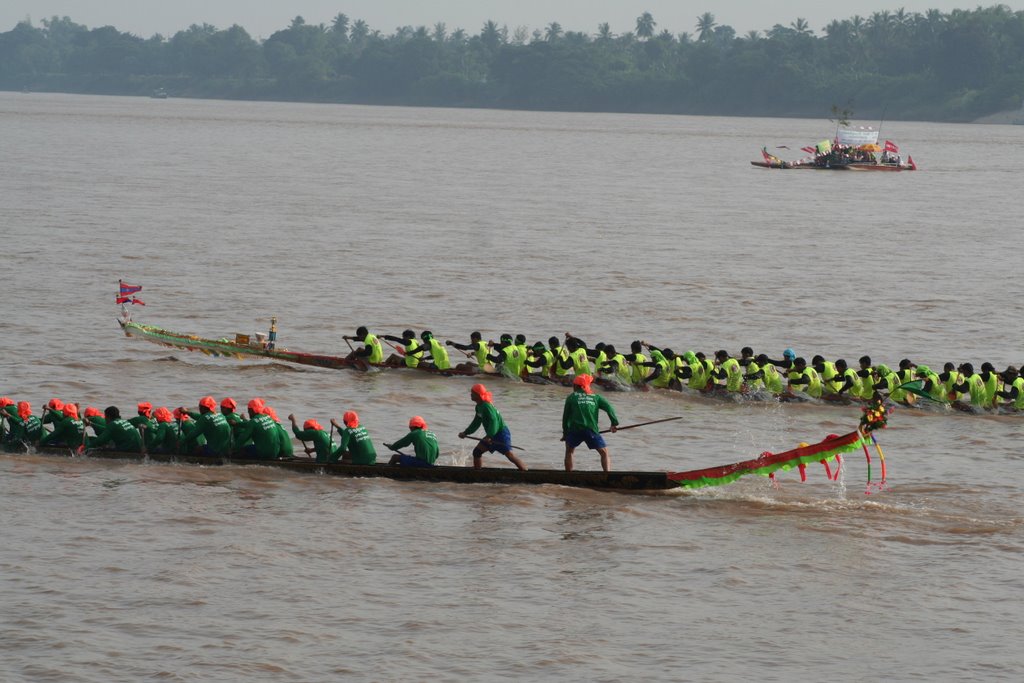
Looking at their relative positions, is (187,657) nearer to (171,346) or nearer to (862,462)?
(862,462)

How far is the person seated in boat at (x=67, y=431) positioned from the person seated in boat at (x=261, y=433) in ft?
8.59

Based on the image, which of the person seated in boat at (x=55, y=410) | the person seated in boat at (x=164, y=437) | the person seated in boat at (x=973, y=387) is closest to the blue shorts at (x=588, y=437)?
the person seated in boat at (x=164, y=437)

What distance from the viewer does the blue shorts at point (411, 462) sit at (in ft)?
74.3

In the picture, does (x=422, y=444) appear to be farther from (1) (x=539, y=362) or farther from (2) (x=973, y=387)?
(2) (x=973, y=387)

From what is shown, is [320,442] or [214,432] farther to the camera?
[214,432]

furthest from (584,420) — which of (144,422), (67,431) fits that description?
(67,431)

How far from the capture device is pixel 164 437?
23.6 m

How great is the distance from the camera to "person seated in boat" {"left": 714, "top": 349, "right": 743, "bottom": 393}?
2966cm

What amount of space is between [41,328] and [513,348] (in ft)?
43.0

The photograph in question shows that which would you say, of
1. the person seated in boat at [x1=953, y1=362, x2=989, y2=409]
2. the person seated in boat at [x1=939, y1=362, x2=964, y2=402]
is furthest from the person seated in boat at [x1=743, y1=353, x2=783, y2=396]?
the person seated in boat at [x1=953, y1=362, x2=989, y2=409]

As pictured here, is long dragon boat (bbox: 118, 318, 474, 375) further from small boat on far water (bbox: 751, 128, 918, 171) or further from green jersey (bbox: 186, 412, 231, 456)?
small boat on far water (bbox: 751, 128, 918, 171)

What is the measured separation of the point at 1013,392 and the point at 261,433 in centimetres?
1430

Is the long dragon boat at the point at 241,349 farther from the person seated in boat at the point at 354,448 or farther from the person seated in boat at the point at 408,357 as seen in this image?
the person seated in boat at the point at 354,448

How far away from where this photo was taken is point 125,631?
17031 millimetres
